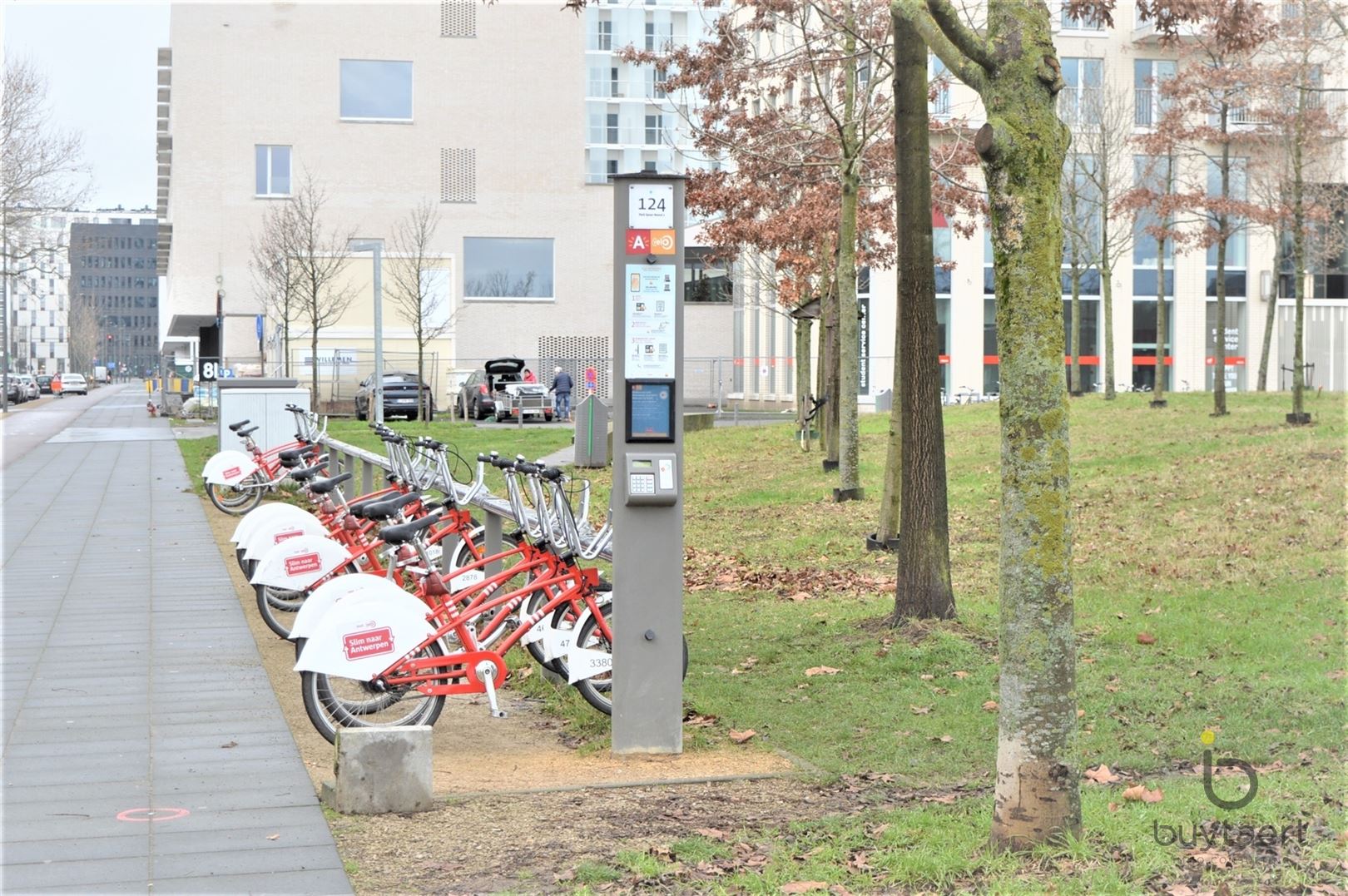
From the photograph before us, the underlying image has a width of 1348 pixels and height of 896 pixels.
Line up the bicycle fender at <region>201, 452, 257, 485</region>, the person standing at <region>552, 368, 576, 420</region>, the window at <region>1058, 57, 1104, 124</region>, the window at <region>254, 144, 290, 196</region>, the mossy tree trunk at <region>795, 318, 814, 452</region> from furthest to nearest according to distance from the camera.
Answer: the window at <region>254, 144, 290, 196</region>, the person standing at <region>552, 368, 576, 420</region>, the window at <region>1058, 57, 1104, 124</region>, the mossy tree trunk at <region>795, 318, 814, 452</region>, the bicycle fender at <region>201, 452, 257, 485</region>

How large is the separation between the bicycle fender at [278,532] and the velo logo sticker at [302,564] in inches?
21.6

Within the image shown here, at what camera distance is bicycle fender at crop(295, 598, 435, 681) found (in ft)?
21.6

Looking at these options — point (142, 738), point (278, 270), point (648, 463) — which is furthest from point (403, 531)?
point (278, 270)

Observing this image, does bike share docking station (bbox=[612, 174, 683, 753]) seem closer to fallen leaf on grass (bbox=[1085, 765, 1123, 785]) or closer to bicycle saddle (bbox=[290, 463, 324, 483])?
fallen leaf on grass (bbox=[1085, 765, 1123, 785])

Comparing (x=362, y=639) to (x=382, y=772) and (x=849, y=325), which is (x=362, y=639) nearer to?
(x=382, y=772)

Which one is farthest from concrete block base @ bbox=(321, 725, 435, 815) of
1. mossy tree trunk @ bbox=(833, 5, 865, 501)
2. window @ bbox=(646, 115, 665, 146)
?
window @ bbox=(646, 115, 665, 146)

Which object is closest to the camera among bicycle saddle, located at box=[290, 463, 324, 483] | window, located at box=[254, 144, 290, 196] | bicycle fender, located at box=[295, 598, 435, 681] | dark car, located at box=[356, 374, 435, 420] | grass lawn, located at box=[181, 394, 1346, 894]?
grass lawn, located at box=[181, 394, 1346, 894]

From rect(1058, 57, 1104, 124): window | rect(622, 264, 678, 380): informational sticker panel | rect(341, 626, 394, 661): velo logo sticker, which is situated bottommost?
rect(341, 626, 394, 661): velo logo sticker

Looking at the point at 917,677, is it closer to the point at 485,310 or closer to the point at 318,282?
the point at 318,282

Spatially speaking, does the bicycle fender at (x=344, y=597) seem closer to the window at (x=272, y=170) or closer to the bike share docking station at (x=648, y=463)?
the bike share docking station at (x=648, y=463)

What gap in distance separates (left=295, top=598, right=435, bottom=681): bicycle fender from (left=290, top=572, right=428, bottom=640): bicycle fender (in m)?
0.04

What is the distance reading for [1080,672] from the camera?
8.46 meters

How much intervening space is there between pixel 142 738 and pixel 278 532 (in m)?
3.07

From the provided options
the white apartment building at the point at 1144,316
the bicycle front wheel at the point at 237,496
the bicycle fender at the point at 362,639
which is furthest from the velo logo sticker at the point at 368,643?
the white apartment building at the point at 1144,316
